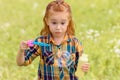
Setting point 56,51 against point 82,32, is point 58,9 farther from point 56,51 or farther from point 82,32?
point 82,32

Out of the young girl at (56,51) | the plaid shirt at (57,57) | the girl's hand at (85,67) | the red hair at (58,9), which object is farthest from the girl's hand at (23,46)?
the girl's hand at (85,67)

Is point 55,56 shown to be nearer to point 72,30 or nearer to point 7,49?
point 72,30

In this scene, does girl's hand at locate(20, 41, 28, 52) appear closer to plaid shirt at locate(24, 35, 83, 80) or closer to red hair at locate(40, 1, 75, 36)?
plaid shirt at locate(24, 35, 83, 80)

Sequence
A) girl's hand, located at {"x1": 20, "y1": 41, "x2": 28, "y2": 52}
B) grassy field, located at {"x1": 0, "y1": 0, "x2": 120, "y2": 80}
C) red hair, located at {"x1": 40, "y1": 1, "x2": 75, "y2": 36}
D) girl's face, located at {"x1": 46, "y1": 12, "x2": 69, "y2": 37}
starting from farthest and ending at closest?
grassy field, located at {"x1": 0, "y1": 0, "x2": 120, "y2": 80} → red hair, located at {"x1": 40, "y1": 1, "x2": 75, "y2": 36} → girl's face, located at {"x1": 46, "y1": 12, "x2": 69, "y2": 37} → girl's hand, located at {"x1": 20, "y1": 41, "x2": 28, "y2": 52}

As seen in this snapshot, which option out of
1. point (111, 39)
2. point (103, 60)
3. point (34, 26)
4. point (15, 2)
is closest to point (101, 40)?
point (111, 39)

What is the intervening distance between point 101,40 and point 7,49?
2.04 m

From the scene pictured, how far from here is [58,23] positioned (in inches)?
228

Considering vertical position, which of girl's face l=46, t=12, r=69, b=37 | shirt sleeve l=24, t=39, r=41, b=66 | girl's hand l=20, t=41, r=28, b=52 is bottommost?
shirt sleeve l=24, t=39, r=41, b=66

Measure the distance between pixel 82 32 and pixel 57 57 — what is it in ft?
18.4

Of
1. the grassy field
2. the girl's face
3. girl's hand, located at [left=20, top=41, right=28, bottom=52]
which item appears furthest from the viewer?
the grassy field

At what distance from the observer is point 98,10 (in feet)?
47.0

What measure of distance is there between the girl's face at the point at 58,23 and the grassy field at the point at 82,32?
2546 mm

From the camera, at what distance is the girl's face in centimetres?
577

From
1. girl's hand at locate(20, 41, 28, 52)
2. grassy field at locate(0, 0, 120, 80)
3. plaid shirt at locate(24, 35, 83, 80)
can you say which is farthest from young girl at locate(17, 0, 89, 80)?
grassy field at locate(0, 0, 120, 80)
